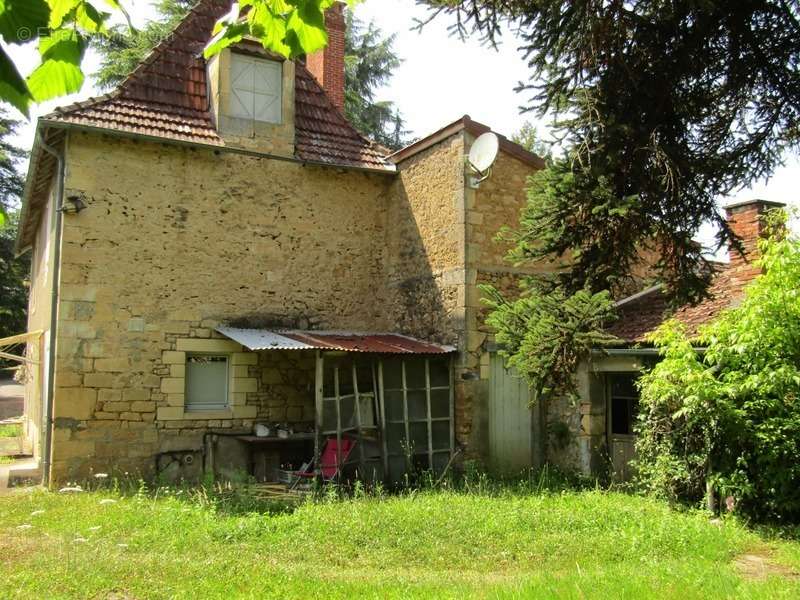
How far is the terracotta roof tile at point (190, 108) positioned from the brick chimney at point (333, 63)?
2.93 feet

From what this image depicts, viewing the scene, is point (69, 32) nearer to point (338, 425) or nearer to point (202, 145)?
point (338, 425)

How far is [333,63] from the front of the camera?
44.7 ft

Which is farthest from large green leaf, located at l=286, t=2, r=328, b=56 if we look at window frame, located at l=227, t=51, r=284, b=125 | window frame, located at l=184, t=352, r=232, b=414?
window frame, located at l=227, t=51, r=284, b=125

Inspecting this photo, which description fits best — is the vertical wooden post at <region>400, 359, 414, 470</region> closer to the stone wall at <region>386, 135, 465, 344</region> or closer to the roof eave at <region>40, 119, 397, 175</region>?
the stone wall at <region>386, 135, 465, 344</region>

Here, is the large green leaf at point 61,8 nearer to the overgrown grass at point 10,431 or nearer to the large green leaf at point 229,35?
the large green leaf at point 229,35

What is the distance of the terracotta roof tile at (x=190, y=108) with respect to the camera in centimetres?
1030

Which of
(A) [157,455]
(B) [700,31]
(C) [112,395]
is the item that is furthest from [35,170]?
(B) [700,31]

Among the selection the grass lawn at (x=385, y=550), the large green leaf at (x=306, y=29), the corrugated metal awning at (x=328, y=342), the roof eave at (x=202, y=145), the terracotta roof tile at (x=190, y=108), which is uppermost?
the terracotta roof tile at (x=190, y=108)

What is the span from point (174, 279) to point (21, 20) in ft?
28.7

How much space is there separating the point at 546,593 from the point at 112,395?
23.4ft

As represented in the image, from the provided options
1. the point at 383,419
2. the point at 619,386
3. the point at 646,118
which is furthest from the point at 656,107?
the point at 383,419

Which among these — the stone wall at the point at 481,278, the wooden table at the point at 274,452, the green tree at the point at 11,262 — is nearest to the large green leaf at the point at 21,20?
the wooden table at the point at 274,452

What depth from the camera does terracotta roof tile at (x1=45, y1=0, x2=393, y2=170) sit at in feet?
33.8

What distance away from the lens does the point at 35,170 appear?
11.0 meters
